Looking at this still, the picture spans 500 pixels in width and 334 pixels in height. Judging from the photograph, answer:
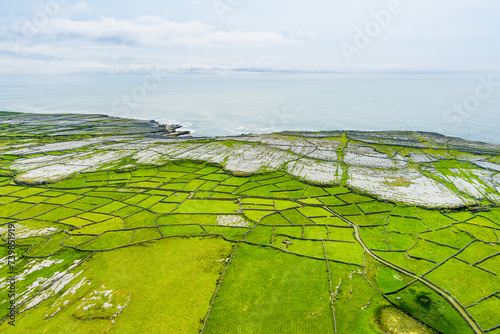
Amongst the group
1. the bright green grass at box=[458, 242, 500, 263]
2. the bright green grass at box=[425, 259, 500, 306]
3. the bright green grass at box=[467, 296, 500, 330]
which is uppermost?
the bright green grass at box=[458, 242, 500, 263]

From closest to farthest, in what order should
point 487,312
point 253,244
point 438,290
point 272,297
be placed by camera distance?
point 487,312
point 272,297
point 438,290
point 253,244

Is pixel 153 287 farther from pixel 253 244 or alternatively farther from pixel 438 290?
pixel 438 290

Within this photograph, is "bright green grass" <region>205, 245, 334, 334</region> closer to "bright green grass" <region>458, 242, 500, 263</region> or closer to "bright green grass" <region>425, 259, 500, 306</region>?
"bright green grass" <region>425, 259, 500, 306</region>

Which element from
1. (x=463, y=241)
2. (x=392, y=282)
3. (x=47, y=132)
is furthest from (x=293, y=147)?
(x=47, y=132)

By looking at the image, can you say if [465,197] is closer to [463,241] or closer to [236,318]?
[463,241]

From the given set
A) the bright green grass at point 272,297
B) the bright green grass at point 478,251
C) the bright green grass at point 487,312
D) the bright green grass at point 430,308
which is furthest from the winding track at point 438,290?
the bright green grass at point 478,251

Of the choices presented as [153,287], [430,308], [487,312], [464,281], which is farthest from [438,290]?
[153,287]

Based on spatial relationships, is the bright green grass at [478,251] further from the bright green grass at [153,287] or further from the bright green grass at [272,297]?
the bright green grass at [153,287]

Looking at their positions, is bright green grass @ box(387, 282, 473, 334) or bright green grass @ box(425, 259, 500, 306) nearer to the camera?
bright green grass @ box(387, 282, 473, 334)

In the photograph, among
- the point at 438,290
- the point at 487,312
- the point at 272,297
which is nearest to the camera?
the point at 487,312

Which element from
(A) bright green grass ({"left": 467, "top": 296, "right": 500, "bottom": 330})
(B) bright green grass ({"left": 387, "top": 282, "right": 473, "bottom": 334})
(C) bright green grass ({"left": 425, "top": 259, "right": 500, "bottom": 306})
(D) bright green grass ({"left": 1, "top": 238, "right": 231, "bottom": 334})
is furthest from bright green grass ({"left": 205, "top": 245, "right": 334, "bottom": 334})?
(A) bright green grass ({"left": 467, "top": 296, "right": 500, "bottom": 330})
